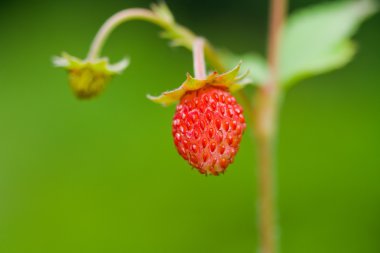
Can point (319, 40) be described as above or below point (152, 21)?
above

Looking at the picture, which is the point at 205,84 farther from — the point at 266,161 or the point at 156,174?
the point at 156,174

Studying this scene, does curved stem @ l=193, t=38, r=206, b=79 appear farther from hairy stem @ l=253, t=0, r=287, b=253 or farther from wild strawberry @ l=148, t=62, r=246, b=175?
hairy stem @ l=253, t=0, r=287, b=253

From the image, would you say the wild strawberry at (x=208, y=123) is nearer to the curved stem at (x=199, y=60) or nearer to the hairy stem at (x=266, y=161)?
the curved stem at (x=199, y=60)

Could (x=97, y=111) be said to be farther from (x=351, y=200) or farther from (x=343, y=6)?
(x=343, y=6)

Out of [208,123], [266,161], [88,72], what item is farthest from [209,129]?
[266,161]

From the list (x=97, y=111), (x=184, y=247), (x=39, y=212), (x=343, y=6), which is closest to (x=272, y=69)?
(x=343, y=6)
